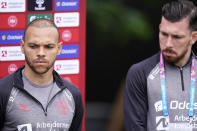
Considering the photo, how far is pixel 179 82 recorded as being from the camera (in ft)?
20.2

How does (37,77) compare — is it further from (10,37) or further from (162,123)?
(162,123)

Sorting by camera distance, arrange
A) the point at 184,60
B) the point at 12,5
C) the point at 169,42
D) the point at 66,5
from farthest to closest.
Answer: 1. the point at 66,5
2. the point at 12,5
3. the point at 184,60
4. the point at 169,42

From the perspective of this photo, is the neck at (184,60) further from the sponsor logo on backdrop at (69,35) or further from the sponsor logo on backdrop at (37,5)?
the sponsor logo on backdrop at (37,5)

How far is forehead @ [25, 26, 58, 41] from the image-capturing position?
5.91m

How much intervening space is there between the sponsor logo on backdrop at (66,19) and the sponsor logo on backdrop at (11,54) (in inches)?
20.7

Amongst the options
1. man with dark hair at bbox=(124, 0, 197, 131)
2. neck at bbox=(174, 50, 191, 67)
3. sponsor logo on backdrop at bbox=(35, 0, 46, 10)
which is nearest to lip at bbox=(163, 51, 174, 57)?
man with dark hair at bbox=(124, 0, 197, 131)

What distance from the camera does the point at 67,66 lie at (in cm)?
695

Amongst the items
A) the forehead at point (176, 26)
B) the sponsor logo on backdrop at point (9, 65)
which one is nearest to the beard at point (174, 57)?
the forehead at point (176, 26)

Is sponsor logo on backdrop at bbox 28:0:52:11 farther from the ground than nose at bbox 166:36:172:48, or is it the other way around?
sponsor logo on backdrop at bbox 28:0:52:11

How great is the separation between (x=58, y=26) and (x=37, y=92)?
4.03 feet

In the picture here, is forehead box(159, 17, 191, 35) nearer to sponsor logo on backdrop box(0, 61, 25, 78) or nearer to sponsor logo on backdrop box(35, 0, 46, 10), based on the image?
sponsor logo on backdrop box(35, 0, 46, 10)

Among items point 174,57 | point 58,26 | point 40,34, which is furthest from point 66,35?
point 174,57

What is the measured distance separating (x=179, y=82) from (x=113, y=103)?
641 cm

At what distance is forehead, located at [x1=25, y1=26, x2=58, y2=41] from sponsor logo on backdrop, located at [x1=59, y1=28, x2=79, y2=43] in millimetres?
961
